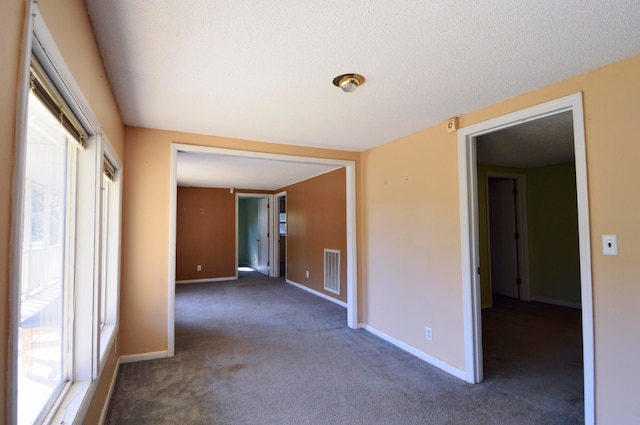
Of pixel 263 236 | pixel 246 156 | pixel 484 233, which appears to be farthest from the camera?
pixel 263 236

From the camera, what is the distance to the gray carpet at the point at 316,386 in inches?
83.7

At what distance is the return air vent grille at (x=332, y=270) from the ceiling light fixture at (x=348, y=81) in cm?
350

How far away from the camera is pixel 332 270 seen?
17.8 feet

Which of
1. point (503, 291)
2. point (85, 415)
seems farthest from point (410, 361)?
point (503, 291)

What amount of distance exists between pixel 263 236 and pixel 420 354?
5.68 meters

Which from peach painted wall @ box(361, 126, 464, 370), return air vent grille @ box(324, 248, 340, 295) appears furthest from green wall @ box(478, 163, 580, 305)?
return air vent grille @ box(324, 248, 340, 295)

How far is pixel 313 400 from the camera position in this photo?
7.62ft

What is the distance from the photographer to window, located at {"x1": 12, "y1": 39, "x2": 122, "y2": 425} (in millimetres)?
1124

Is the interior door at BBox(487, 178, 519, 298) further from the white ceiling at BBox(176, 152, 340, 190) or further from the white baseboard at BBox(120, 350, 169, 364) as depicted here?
the white baseboard at BBox(120, 350, 169, 364)

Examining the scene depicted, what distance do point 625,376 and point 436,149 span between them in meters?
1.98

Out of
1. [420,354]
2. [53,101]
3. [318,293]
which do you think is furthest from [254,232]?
[53,101]

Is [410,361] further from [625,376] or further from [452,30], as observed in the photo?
[452,30]

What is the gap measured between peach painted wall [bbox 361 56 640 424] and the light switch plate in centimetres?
2

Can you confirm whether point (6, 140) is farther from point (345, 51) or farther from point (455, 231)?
point (455, 231)
